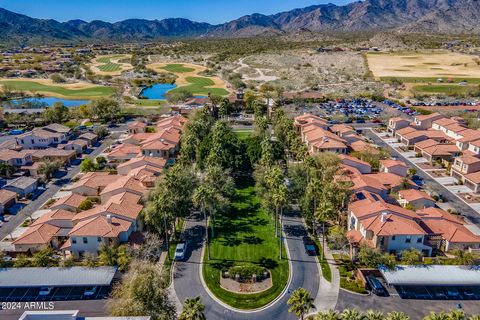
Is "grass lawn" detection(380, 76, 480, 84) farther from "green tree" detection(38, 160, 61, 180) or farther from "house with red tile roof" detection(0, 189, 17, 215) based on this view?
"house with red tile roof" detection(0, 189, 17, 215)

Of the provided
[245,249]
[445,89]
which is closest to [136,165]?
[245,249]

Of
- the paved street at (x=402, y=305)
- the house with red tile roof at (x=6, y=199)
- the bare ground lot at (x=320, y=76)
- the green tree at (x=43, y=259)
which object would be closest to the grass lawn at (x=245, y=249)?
the paved street at (x=402, y=305)

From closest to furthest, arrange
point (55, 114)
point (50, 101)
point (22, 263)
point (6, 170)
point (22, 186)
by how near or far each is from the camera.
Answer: point (22, 263)
point (22, 186)
point (6, 170)
point (55, 114)
point (50, 101)

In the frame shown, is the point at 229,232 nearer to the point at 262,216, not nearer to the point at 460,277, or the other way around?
the point at 262,216

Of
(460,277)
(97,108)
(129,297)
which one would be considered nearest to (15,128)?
(97,108)

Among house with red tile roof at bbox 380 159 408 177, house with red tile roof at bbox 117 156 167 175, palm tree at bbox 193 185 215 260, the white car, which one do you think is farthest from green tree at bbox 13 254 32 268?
house with red tile roof at bbox 380 159 408 177

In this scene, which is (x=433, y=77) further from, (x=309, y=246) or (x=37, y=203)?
(x=37, y=203)
